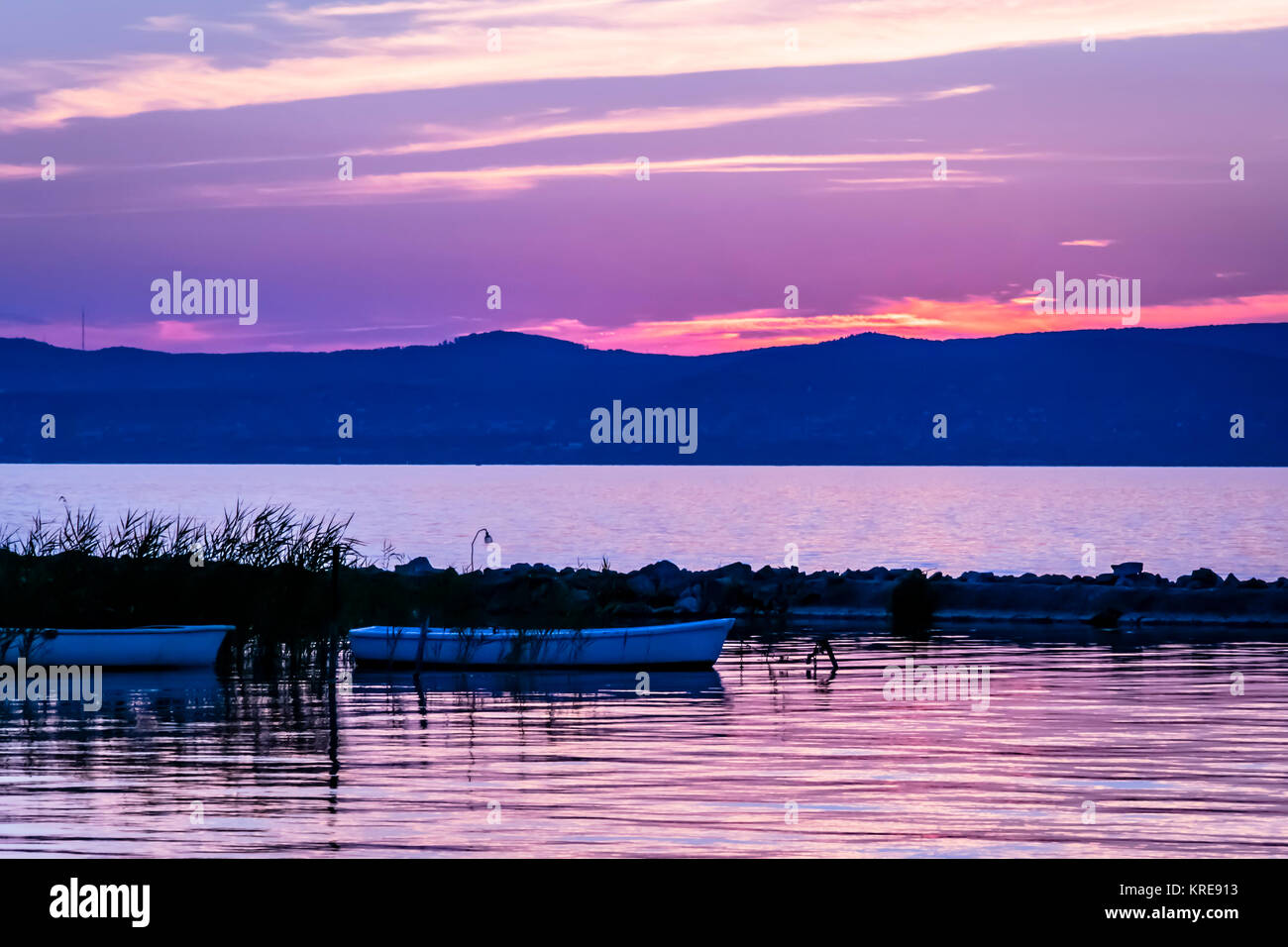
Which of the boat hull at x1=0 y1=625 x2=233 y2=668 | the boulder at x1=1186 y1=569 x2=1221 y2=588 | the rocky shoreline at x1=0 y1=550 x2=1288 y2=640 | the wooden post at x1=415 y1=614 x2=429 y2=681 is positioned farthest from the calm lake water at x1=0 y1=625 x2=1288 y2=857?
the boulder at x1=1186 y1=569 x2=1221 y2=588

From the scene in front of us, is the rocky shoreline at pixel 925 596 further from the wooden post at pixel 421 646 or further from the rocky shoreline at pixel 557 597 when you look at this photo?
the wooden post at pixel 421 646

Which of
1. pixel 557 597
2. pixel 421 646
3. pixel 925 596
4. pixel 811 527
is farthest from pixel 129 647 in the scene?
pixel 811 527

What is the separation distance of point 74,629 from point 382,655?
5397 mm

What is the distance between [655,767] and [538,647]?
1267cm

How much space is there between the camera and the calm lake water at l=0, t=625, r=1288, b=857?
14.7 meters

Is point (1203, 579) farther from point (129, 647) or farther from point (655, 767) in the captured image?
point (655, 767)

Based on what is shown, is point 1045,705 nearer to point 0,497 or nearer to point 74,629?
point 74,629

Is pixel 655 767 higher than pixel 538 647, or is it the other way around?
pixel 538 647

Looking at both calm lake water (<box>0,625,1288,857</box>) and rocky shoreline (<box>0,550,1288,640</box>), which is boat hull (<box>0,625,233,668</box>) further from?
calm lake water (<box>0,625,1288,857</box>)

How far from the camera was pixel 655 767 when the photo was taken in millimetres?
19078

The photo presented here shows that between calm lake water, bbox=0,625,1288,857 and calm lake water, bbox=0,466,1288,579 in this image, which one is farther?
calm lake water, bbox=0,466,1288,579

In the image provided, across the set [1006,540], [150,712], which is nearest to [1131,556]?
[1006,540]

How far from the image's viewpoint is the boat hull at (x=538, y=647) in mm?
31469

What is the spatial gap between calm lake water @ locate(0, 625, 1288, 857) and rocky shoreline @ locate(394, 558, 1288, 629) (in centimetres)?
1221
